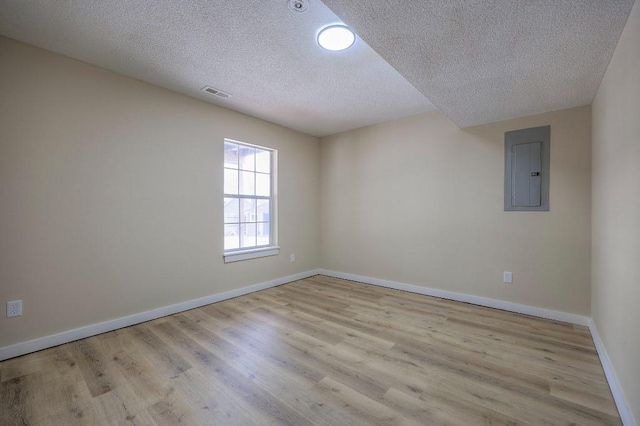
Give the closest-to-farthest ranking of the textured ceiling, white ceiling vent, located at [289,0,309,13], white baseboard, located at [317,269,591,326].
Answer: the textured ceiling < white ceiling vent, located at [289,0,309,13] < white baseboard, located at [317,269,591,326]

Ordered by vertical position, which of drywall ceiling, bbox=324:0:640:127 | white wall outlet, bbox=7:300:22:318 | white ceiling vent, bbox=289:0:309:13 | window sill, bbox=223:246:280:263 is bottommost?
white wall outlet, bbox=7:300:22:318

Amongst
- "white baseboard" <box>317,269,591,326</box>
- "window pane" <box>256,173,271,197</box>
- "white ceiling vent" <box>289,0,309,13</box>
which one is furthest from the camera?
"window pane" <box>256,173,271,197</box>

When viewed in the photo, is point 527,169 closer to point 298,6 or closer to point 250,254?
point 298,6

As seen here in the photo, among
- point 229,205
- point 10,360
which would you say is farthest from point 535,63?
point 10,360

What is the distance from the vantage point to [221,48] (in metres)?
2.20

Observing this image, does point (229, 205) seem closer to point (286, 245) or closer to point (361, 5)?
point (286, 245)

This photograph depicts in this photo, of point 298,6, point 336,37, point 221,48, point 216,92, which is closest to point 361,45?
point 336,37

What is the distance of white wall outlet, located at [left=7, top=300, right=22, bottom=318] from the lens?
2.12 m

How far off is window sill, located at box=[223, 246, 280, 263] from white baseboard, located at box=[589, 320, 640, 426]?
3527 mm

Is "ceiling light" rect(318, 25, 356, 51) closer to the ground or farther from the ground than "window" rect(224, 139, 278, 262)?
farther from the ground

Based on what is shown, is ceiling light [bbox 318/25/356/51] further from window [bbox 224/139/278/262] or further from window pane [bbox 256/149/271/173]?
window pane [bbox 256/149/271/173]

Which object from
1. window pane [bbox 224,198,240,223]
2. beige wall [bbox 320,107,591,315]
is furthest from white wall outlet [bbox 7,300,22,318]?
beige wall [bbox 320,107,591,315]

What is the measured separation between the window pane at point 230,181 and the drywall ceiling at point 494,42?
2512 millimetres

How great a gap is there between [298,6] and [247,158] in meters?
2.41
